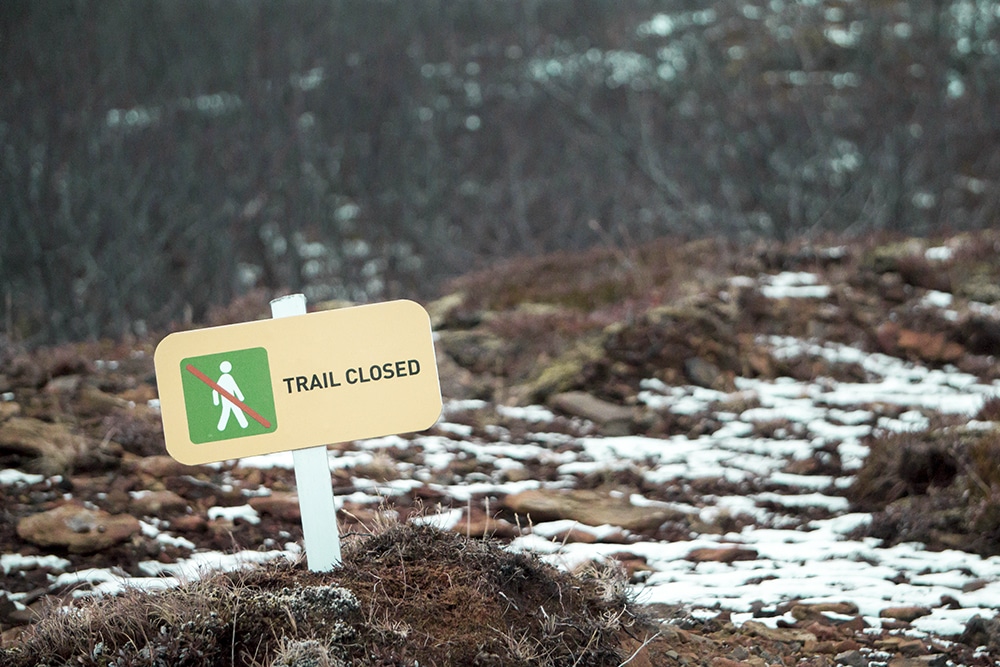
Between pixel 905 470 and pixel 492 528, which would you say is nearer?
pixel 492 528

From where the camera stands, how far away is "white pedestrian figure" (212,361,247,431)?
2398 mm

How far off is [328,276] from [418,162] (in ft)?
37.9

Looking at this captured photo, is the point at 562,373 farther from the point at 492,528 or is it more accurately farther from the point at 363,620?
the point at 363,620

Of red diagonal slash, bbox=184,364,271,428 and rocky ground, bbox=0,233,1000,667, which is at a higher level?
red diagonal slash, bbox=184,364,271,428

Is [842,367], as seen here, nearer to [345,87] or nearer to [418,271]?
[418,271]

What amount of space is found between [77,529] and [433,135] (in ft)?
105

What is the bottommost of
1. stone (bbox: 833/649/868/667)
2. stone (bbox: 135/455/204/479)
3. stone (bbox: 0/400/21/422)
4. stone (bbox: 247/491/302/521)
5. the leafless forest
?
stone (bbox: 833/649/868/667)

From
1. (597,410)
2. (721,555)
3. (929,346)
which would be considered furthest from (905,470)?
(929,346)

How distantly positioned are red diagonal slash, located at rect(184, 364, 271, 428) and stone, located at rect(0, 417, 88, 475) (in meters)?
2.20

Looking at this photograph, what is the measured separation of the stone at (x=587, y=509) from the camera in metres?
4.08

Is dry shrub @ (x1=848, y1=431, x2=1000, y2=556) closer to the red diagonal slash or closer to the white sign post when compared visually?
the white sign post

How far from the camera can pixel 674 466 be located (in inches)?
196

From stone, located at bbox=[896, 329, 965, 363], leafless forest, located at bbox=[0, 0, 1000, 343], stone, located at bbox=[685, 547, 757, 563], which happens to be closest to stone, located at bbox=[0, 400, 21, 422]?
stone, located at bbox=[685, 547, 757, 563]

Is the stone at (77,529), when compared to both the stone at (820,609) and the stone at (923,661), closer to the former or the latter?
the stone at (820,609)
